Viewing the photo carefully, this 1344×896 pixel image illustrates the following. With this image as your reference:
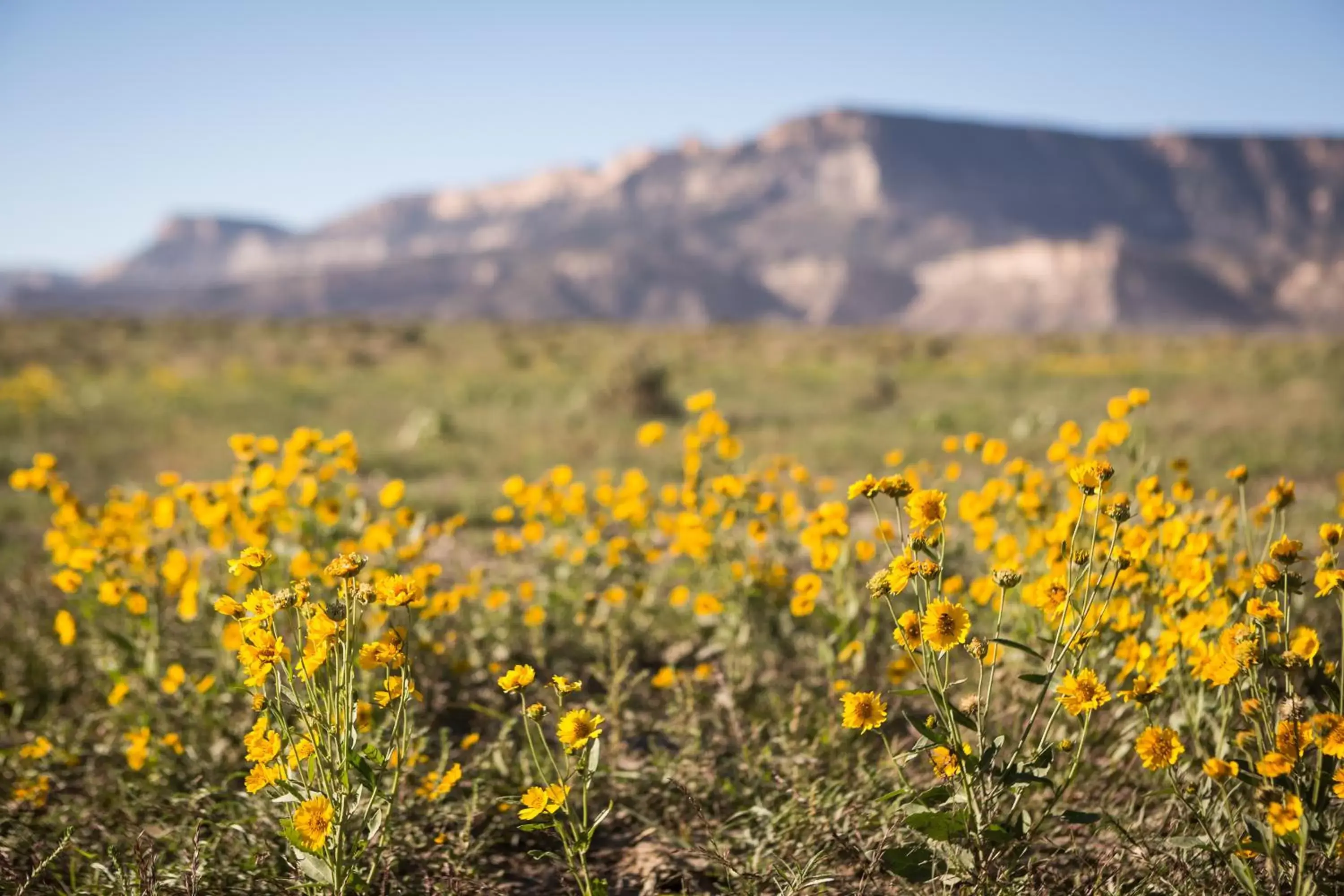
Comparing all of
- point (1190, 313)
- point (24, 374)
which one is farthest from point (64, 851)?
point (1190, 313)

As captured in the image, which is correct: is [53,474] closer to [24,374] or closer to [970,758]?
[970,758]

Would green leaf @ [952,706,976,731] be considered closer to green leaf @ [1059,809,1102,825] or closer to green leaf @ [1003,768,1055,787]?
green leaf @ [1003,768,1055,787]

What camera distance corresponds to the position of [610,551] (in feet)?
11.2

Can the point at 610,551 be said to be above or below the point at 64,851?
above

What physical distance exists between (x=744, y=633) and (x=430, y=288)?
188 meters

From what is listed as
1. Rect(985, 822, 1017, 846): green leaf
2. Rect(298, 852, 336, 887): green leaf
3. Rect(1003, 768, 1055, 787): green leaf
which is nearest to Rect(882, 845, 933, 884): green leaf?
Rect(985, 822, 1017, 846): green leaf

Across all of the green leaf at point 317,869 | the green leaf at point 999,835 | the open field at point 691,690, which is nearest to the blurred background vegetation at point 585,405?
the open field at point 691,690

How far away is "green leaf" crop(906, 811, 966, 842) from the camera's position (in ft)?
5.72

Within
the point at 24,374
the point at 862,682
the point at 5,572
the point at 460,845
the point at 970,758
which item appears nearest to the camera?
the point at 970,758

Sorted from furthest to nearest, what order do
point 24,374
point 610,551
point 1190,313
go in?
1. point 1190,313
2. point 24,374
3. point 610,551

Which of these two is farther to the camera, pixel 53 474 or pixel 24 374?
pixel 24 374

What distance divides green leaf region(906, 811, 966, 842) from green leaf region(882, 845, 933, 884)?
10cm

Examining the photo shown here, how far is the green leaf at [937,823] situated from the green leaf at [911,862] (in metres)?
0.10

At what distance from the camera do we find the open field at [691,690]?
68.7 inches
